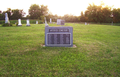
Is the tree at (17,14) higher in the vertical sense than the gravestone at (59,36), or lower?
higher

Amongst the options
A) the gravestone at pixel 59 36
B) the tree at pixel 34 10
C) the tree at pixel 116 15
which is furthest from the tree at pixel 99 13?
the gravestone at pixel 59 36

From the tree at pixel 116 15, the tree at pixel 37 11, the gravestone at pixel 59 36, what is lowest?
the gravestone at pixel 59 36

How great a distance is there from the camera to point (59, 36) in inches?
218

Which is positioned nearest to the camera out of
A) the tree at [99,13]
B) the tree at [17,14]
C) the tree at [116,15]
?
the tree at [116,15]

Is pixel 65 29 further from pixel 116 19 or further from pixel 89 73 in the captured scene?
pixel 116 19

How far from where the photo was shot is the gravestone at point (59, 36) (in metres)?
5.51

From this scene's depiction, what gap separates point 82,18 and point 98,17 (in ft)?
22.2

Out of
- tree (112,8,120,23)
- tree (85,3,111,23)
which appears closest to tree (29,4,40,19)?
tree (85,3,111,23)

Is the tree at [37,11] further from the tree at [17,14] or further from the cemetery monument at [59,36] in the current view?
the cemetery monument at [59,36]

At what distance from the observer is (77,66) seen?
11.2 feet

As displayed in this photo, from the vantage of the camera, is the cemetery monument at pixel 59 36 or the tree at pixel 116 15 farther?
the tree at pixel 116 15

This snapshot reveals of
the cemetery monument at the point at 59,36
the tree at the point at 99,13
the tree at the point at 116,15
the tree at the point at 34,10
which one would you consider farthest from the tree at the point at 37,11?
the cemetery monument at the point at 59,36

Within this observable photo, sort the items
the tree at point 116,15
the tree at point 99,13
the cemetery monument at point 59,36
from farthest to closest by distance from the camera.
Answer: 1. the tree at point 99,13
2. the tree at point 116,15
3. the cemetery monument at point 59,36

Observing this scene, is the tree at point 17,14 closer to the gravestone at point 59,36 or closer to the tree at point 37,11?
the tree at point 37,11
